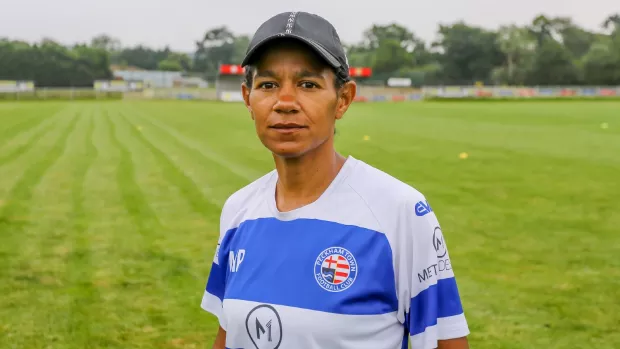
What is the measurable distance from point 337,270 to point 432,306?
0.32m

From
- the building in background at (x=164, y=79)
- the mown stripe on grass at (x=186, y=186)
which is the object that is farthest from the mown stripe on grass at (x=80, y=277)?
the building in background at (x=164, y=79)

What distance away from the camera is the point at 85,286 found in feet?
23.0

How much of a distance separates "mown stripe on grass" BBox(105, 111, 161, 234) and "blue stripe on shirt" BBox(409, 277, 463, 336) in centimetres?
756

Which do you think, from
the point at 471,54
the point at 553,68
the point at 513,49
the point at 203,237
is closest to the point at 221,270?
the point at 203,237

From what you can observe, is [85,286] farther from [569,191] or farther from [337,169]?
[569,191]

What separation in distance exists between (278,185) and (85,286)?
16.7ft

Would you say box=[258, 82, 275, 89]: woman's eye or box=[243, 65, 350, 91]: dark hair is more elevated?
box=[243, 65, 350, 91]: dark hair

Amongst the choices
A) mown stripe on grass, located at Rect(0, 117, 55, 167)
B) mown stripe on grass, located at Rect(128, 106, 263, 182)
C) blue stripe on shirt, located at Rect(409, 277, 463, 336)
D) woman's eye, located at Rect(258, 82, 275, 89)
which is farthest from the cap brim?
mown stripe on grass, located at Rect(0, 117, 55, 167)

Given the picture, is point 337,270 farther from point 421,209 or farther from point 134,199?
point 134,199

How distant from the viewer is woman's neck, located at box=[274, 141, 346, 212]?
7.79 feet

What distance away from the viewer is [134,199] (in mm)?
11953

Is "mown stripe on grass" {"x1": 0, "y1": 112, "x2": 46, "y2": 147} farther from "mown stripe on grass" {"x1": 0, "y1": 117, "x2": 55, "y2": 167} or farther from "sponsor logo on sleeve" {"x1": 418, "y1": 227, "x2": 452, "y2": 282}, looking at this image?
"sponsor logo on sleeve" {"x1": 418, "y1": 227, "x2": 452, "y2": 282}

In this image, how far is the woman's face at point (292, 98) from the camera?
2230 mm

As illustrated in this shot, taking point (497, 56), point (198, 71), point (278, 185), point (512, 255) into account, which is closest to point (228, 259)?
point (278, 185)
